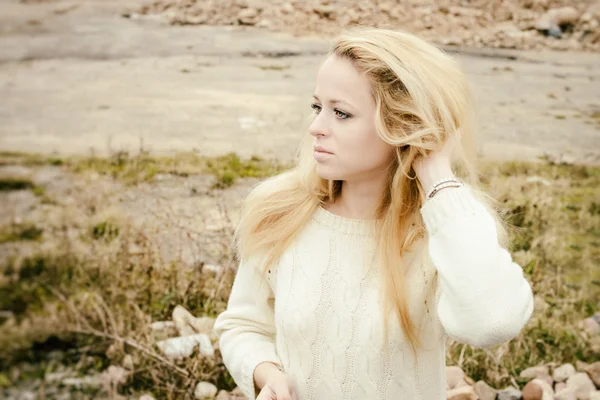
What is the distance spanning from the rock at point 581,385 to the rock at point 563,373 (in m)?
0.04

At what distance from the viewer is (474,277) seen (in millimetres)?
1411

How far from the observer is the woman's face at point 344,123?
1.56 m

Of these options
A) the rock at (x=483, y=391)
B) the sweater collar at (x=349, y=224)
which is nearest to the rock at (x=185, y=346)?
the rock at (x=483, y=391)

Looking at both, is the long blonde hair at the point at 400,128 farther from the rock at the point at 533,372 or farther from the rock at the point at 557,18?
the rock at the point at 557,18

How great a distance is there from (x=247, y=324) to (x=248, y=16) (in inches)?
115

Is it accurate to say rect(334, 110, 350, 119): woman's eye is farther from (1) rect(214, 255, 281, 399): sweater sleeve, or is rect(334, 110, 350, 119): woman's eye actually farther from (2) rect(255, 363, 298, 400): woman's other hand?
(2) rect(255, 363, 298, 400): woman's other hand

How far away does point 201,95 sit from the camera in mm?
4191

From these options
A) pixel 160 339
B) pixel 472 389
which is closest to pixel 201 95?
pixel 160 339

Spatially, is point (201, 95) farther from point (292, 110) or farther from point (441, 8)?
point (441, 8)

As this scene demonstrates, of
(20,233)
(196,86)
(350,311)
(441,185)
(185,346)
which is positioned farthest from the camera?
(196,86)

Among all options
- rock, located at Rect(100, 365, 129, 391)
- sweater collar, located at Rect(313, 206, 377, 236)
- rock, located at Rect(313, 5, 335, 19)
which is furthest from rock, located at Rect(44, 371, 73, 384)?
rock, located at Rect(313, 5, 335, 19)

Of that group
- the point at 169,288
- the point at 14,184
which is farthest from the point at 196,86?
the point at 169,288

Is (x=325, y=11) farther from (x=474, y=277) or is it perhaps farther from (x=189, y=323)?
(x=474, y=277)

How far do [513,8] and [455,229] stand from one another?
336cm
